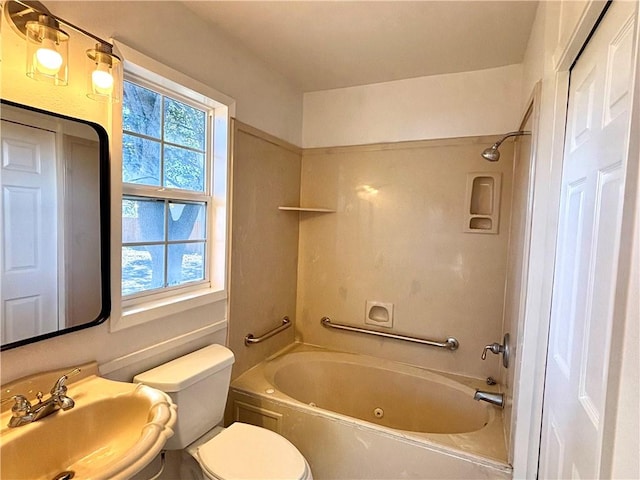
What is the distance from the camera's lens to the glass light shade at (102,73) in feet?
4.16

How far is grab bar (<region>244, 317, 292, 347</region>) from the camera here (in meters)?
2.30

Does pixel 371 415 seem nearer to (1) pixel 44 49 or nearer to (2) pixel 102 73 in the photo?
(2) pixel 102 73

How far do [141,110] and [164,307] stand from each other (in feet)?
3.03

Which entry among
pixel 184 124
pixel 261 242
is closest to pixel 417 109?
pixel 261 242

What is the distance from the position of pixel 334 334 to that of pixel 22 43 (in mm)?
2403

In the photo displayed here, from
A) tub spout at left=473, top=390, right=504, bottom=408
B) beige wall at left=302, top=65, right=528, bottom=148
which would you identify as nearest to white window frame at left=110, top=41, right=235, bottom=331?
beige wall at left=302, top=65, right=528, bottom=148

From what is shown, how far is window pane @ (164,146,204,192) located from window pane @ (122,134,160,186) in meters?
0.06

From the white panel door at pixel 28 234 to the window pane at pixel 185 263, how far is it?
60 centimetres

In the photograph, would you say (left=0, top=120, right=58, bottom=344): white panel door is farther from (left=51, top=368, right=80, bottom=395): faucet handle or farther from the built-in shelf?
the built-in shelf

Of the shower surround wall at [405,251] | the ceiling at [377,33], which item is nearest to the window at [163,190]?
the ceiling at [377,33]

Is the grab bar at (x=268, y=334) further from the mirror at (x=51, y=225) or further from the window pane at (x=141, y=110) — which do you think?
the window pane at (x=141, y=110)

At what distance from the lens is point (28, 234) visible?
1.17 metres

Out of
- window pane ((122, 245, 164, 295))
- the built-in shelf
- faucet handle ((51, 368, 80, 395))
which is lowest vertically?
faucet handle ((51, 368, 80, 395))

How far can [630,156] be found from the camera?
582 mm
